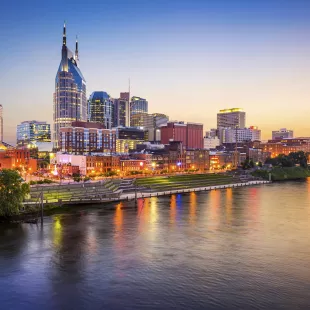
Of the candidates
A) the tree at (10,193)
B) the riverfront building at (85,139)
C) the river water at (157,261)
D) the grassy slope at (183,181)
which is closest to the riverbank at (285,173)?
the grassy slope at (183,181)

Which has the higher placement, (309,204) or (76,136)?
(76,136)

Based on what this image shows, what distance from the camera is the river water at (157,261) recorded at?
29.3 m

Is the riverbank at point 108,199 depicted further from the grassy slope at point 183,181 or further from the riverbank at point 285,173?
the riverbank at point 285,173

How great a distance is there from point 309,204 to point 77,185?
51441 mm

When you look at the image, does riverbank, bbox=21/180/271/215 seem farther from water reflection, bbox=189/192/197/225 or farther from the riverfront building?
the riverfront building

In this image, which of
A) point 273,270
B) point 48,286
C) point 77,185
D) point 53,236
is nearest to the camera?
point 48,286

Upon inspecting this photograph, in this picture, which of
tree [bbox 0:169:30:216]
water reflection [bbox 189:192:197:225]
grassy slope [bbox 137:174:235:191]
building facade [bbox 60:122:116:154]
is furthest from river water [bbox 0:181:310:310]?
building facade [bbox 60:122:116:154]

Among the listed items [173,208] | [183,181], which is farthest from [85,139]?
[173,208]

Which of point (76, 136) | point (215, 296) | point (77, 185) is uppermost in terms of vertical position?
point (76, 136)

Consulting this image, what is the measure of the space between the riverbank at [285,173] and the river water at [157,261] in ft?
256

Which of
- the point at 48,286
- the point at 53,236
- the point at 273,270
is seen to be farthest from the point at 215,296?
the point at 53,236

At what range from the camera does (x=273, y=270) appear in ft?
116

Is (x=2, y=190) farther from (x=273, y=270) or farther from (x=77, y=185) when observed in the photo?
(x=273, y=270)

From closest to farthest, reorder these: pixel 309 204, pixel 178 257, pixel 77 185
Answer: pixel 178 257 < pixel 309 204 < pixel 77 185
